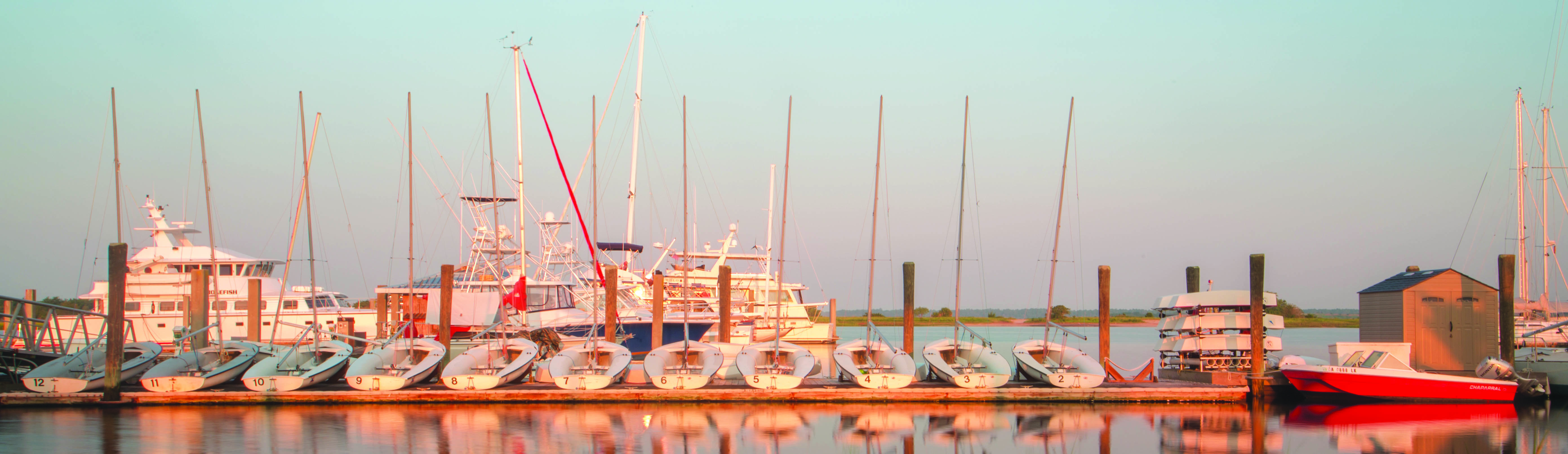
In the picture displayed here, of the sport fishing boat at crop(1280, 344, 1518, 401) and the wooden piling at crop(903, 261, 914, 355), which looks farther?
the wooden piling at crop(903, 261, 914, 355)

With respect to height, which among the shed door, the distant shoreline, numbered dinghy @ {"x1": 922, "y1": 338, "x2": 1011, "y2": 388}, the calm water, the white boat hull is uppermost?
the shed door

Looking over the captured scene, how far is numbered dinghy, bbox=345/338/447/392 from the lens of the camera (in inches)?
746

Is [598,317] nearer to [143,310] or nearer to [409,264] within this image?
[409,264]

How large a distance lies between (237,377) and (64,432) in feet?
17.9

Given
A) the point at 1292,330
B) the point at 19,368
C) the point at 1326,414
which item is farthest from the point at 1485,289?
the point at 1292,330

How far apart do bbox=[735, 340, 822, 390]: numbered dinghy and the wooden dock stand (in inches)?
7.2

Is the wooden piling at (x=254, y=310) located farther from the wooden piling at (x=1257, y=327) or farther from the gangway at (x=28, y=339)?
the wooden piling at (x=1257, y=327)

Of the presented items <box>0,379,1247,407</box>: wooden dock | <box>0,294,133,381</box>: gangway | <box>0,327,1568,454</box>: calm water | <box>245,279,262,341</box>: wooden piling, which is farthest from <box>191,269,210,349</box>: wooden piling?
<box>0,327,1568,454</box>: calm water

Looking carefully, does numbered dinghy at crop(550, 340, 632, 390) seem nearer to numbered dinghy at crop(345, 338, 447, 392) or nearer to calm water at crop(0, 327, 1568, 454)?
calm water at crop(0, 327, 1568, 454)

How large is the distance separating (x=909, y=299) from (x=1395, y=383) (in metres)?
10.0

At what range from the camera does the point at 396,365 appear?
20.6 m

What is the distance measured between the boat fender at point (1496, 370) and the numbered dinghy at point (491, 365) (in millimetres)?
20040

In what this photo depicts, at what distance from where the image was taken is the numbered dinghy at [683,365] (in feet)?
62.5

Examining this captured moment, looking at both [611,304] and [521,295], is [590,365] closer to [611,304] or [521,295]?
[611,304]
